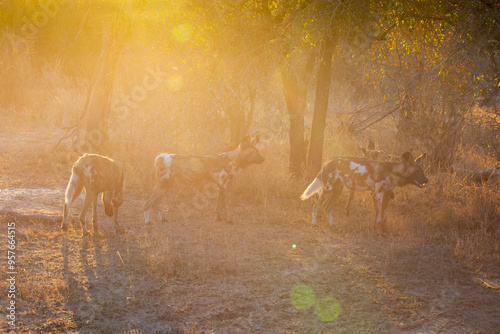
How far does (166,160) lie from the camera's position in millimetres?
8617

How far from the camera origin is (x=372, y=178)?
830 centimetres

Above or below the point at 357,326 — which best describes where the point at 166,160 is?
above

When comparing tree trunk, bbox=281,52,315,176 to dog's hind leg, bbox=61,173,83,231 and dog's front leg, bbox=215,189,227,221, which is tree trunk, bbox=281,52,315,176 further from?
dog's hind leg, bbox=61,173,83,231

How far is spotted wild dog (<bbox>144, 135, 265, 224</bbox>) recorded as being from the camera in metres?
8.56

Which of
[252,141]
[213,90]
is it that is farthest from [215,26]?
[252,141]

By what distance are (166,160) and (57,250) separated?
8.33ft

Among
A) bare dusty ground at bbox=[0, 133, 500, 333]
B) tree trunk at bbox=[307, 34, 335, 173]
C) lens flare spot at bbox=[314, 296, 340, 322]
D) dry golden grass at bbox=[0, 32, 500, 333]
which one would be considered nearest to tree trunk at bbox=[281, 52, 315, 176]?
tree trunk at bbox=[307, 34, 335, 173]

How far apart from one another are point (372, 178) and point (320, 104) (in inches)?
109

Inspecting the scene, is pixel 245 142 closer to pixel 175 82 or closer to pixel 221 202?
pixel 221 202

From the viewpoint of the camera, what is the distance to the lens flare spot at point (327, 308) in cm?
516

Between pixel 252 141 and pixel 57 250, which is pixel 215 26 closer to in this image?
pixel 252 141

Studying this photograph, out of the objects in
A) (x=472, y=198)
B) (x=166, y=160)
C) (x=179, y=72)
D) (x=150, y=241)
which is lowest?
(x=150, y=241)

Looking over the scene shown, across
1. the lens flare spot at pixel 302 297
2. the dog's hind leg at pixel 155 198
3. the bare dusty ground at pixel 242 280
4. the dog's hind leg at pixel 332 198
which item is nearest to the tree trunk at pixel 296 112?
the dog's hind leg at pixel 332 198

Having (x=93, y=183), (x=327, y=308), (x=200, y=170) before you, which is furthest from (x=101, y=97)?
(x=327, y=308)
